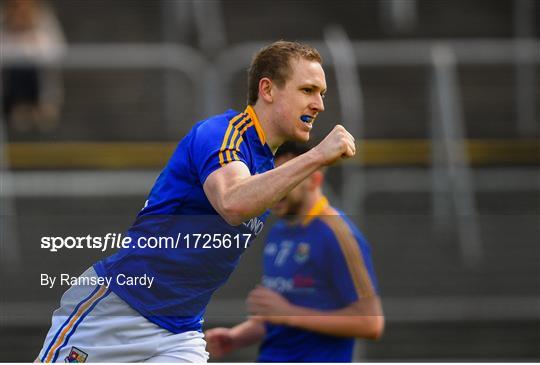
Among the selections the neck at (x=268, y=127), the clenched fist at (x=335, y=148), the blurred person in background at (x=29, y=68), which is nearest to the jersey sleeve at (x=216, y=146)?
the neck at (x=268, y=127)

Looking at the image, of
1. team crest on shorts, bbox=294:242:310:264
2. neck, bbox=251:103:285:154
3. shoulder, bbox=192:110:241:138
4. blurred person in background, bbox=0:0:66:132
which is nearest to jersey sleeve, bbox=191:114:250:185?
shoulder, bbox=192:110:241:138

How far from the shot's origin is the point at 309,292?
20.0ft

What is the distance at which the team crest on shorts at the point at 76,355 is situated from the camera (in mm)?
4676

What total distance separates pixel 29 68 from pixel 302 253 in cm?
347

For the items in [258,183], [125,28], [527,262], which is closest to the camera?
[258,183]

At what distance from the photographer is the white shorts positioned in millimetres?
4695

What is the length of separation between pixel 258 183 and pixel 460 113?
22.3ft

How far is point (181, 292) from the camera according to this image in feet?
15.5

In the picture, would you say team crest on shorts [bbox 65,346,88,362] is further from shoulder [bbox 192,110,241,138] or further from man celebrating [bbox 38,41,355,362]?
shoulder [bbox 192,110,241,138]

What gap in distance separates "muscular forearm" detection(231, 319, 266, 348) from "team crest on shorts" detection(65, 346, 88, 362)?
1.33 m

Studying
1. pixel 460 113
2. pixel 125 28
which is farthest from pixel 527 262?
pixel 125 28

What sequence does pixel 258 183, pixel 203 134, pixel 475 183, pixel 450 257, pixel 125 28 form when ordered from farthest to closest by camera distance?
pixel 125 28
pixel 475 183
pixel 450 257
pixel 203 134
pixel 258 183

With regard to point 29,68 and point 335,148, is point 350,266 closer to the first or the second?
point 335,148

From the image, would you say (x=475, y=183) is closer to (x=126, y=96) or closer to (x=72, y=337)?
(x=126, y=96)
